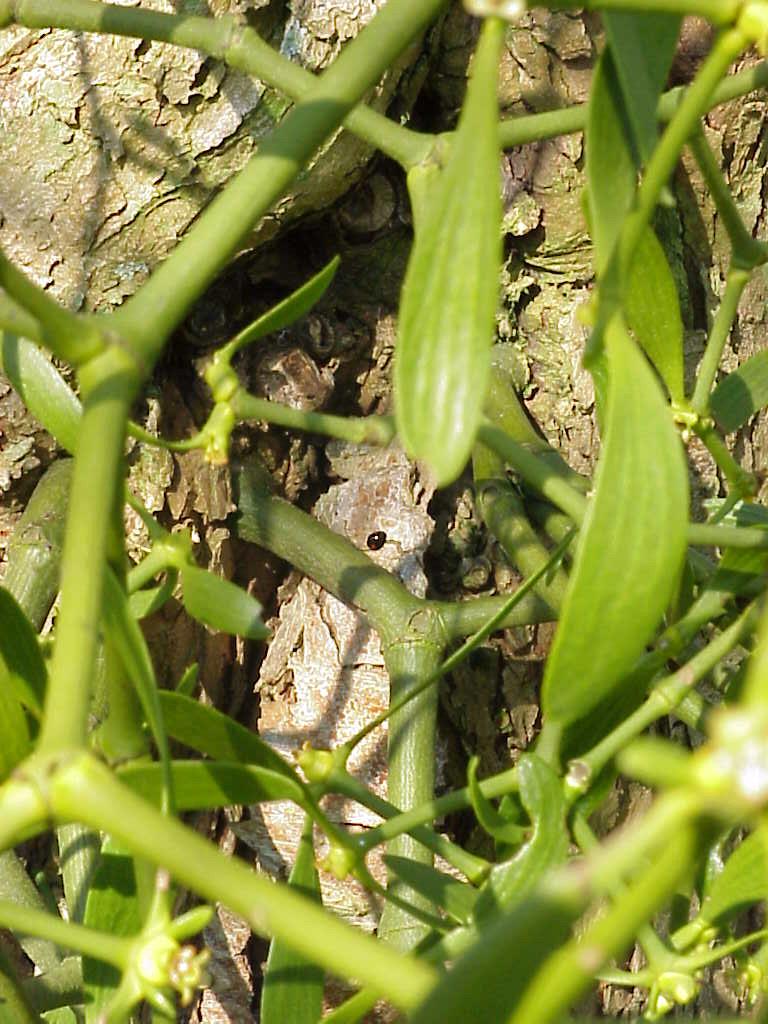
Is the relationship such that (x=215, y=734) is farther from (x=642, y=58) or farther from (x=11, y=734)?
(x=642, y=58)

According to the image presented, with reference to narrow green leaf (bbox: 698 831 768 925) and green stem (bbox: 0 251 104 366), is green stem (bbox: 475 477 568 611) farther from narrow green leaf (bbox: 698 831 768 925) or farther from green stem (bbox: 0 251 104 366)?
green stem (bbox: 0 251 104 366)

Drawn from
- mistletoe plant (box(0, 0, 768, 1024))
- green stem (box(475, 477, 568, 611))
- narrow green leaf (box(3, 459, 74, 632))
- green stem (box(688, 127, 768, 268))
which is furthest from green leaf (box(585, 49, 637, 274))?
narrow green leaf (box(3, 459, 74, 632))

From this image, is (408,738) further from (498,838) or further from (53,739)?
(53,739)

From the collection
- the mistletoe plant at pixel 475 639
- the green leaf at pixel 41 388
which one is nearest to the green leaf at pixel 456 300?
the mistletoe plant at pixel 475 639

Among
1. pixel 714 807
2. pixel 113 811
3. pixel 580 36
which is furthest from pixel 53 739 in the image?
pixel 580 36

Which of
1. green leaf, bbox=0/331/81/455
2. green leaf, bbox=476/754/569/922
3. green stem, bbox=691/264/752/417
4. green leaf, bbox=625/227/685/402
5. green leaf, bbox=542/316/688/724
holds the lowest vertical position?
green leaf, bbox=476/754/569/922
